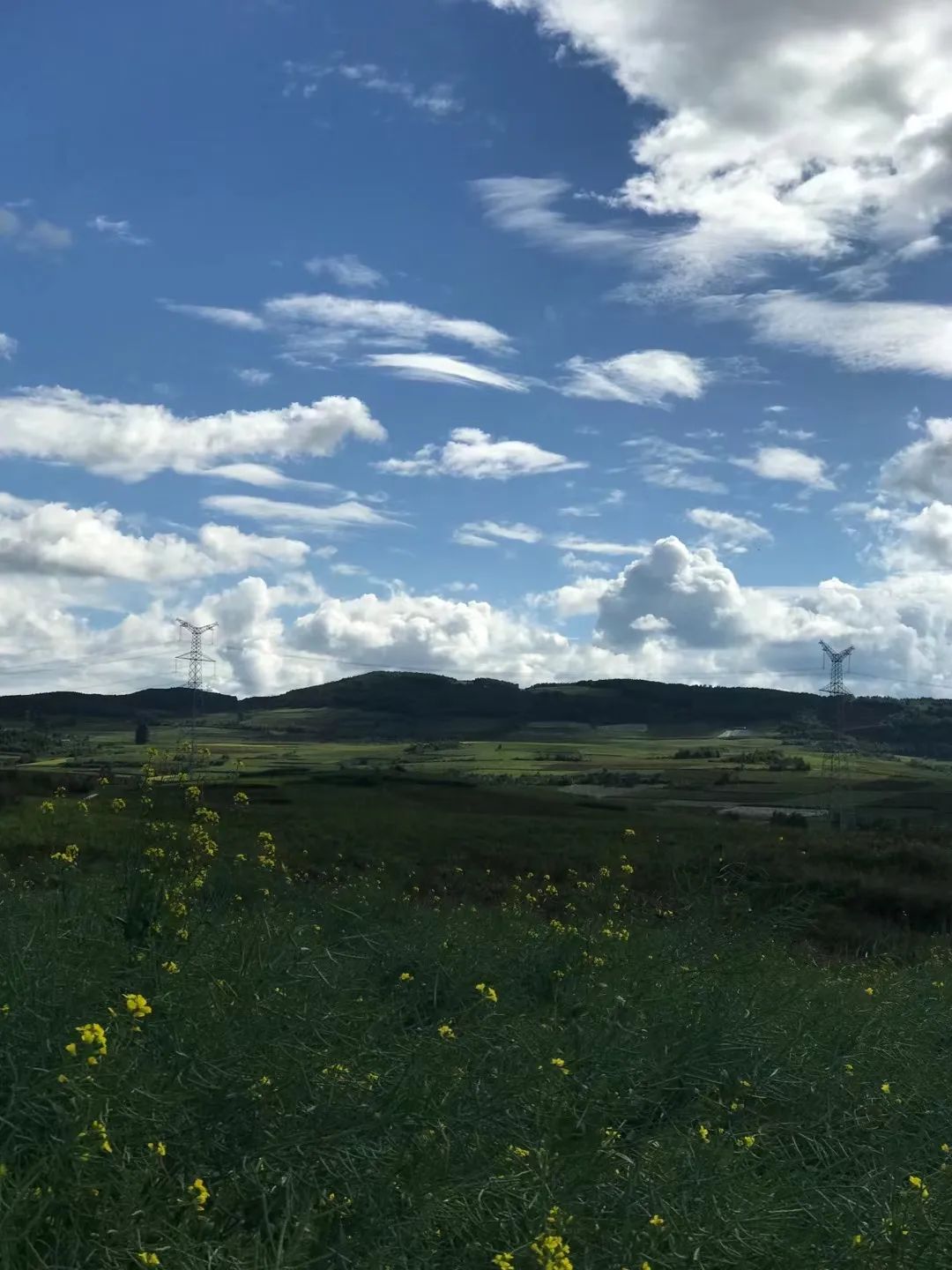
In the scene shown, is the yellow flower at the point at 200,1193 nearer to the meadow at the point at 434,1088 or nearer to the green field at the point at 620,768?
the meadow at the point at 434,1088

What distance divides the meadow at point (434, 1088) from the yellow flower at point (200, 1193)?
0.09 ft

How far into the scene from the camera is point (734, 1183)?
5062mm

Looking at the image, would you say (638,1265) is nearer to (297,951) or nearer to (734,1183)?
(734,1183)

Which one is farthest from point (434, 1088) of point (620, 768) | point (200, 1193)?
point (620, 768)

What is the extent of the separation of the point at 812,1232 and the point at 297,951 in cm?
362

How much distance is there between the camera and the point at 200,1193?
430cm

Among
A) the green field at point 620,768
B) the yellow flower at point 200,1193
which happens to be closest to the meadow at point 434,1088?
the yellow flower at point 200,1193

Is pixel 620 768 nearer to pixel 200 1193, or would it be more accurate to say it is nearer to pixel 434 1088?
pixel 434 1088

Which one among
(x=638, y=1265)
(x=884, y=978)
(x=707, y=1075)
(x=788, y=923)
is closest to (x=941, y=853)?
(x=884, y=978)

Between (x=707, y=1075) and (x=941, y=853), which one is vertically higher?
(x=707, y=1075)

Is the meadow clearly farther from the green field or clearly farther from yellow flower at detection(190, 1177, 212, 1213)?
the green field

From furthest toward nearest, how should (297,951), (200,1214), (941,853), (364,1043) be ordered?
1. (941,853)
2. (297,951)
3. (364,1043)
4. (200,1214)

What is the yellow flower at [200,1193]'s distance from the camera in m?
4.12

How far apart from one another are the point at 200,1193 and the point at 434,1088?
1567 millimetres
